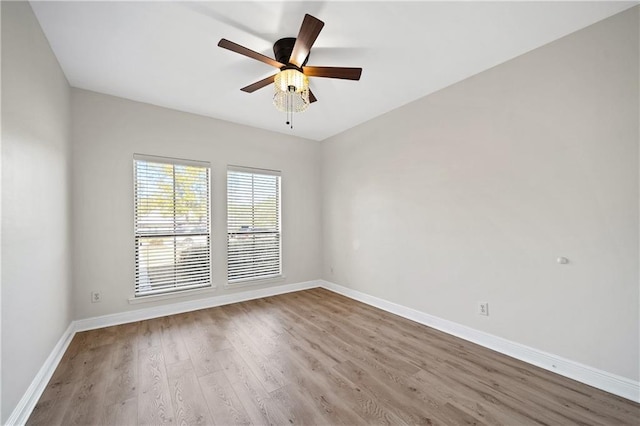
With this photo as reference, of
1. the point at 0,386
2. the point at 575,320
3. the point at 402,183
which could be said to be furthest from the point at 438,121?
the point at 0,386

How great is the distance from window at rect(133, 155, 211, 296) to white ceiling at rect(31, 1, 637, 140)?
3.11ft

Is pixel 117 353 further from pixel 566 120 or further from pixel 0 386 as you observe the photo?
pixel 566 120

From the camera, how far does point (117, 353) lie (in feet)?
8.33

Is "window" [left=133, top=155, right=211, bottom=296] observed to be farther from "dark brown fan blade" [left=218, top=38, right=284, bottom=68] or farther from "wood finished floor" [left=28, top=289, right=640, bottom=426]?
"dark brown fan blade" [left=218, top=38, right=284, bottom=68]

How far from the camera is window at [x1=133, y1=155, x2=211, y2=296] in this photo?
342 cm

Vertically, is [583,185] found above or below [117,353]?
above

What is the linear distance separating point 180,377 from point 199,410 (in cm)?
49

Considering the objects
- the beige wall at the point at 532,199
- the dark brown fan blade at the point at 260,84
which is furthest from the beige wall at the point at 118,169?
the beige wall at the point at 532,199

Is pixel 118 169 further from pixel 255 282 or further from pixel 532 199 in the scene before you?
pixel 532 199

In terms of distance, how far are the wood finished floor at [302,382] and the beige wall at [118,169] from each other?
2.14 feet

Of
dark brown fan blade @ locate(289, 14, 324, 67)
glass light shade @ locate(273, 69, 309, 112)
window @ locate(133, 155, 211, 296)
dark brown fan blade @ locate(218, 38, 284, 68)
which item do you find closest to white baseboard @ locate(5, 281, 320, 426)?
window @ locate(133, 155, 211, 296)

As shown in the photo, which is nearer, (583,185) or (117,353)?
(583,185)

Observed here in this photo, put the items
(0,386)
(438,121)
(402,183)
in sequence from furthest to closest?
1. (402,183)
2. (438,121)
3. (0,386)

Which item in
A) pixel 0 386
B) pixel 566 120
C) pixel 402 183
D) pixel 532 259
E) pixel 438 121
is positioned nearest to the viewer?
pixel 0 386
